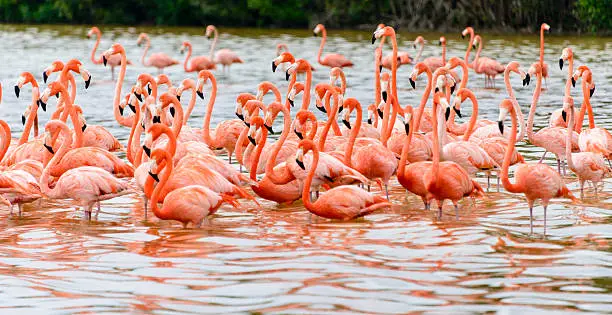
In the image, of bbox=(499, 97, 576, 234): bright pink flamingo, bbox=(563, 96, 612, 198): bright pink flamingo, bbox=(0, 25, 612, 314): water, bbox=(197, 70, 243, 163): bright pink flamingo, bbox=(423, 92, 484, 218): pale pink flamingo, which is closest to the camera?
bbox=(0, 25, 612, 314): water

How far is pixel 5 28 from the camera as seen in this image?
42344 mm

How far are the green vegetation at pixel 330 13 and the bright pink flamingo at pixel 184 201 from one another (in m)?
27.5

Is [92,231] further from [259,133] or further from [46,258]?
[259,133]

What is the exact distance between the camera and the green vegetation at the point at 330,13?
35031mm

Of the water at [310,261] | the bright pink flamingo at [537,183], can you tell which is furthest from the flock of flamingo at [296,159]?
the water at [310,261]

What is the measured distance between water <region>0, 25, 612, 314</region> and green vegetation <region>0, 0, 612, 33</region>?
26.4m

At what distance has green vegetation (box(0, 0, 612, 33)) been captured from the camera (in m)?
35.0

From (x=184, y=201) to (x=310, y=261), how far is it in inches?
48.7

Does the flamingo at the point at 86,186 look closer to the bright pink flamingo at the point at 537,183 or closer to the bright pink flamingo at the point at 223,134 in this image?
the bright pink flamingo at the point at 223,134

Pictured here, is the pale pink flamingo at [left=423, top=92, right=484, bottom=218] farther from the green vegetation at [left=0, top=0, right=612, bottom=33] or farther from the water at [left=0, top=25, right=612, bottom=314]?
the green vegetation at [left=0, top=0, right=612, bottom=33]

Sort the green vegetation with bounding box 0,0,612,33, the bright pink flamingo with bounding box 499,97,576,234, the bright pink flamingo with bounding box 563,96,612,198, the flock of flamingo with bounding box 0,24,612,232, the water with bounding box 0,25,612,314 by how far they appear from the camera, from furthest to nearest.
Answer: the green vegetation with bounding box 0,0,612,33 < the bright pink flamingo with bounding box 563,96,612,198 < the flock of flamingo with bounding box 0,24,612,232 < the bright pink flamingo with bounding box 499,97,576,234 < the water with bounding box 0,25,612,314

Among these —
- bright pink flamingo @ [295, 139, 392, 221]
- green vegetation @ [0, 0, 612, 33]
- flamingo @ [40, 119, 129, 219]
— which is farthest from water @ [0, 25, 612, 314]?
green vegetation @ [0, 0, 612, 33]

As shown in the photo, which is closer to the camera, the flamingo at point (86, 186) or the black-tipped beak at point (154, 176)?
the black-tipped beak at point (154, 176)

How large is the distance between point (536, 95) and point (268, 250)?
4854 millimetres
